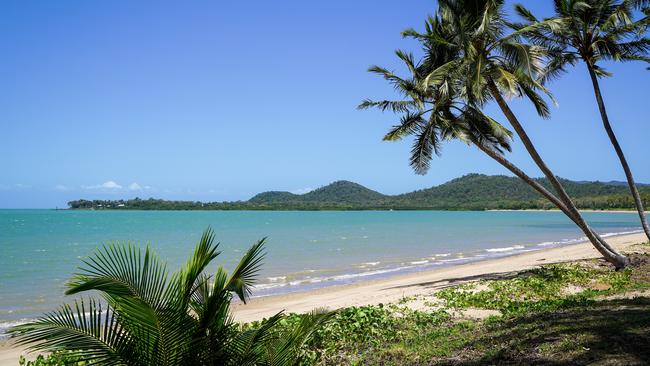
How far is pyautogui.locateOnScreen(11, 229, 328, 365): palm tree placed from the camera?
356cm

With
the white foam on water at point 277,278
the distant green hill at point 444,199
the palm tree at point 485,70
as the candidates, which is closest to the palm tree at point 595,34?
the palm tree at point 485,70

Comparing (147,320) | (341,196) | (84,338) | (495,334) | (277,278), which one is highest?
(341,196)

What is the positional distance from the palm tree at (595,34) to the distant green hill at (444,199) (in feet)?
385

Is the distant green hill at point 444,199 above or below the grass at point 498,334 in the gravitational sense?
above

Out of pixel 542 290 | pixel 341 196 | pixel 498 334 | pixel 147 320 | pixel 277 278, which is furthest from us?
pixel 341 196

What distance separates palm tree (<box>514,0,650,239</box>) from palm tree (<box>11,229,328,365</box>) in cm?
1279

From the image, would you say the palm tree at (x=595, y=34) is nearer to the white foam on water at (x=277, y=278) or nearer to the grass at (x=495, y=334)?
the grass at (x=495, y=334)

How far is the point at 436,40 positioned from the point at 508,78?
2.71 meters

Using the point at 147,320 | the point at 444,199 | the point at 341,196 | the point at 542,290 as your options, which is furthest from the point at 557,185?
the point at 341,196

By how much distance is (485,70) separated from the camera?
14.2m

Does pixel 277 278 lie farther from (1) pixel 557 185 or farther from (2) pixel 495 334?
(2) pixel 495 334

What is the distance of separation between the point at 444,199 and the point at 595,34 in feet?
517

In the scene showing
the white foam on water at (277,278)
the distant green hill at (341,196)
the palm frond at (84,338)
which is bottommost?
the white foam on water at (277,278)

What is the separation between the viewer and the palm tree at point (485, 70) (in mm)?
13805
